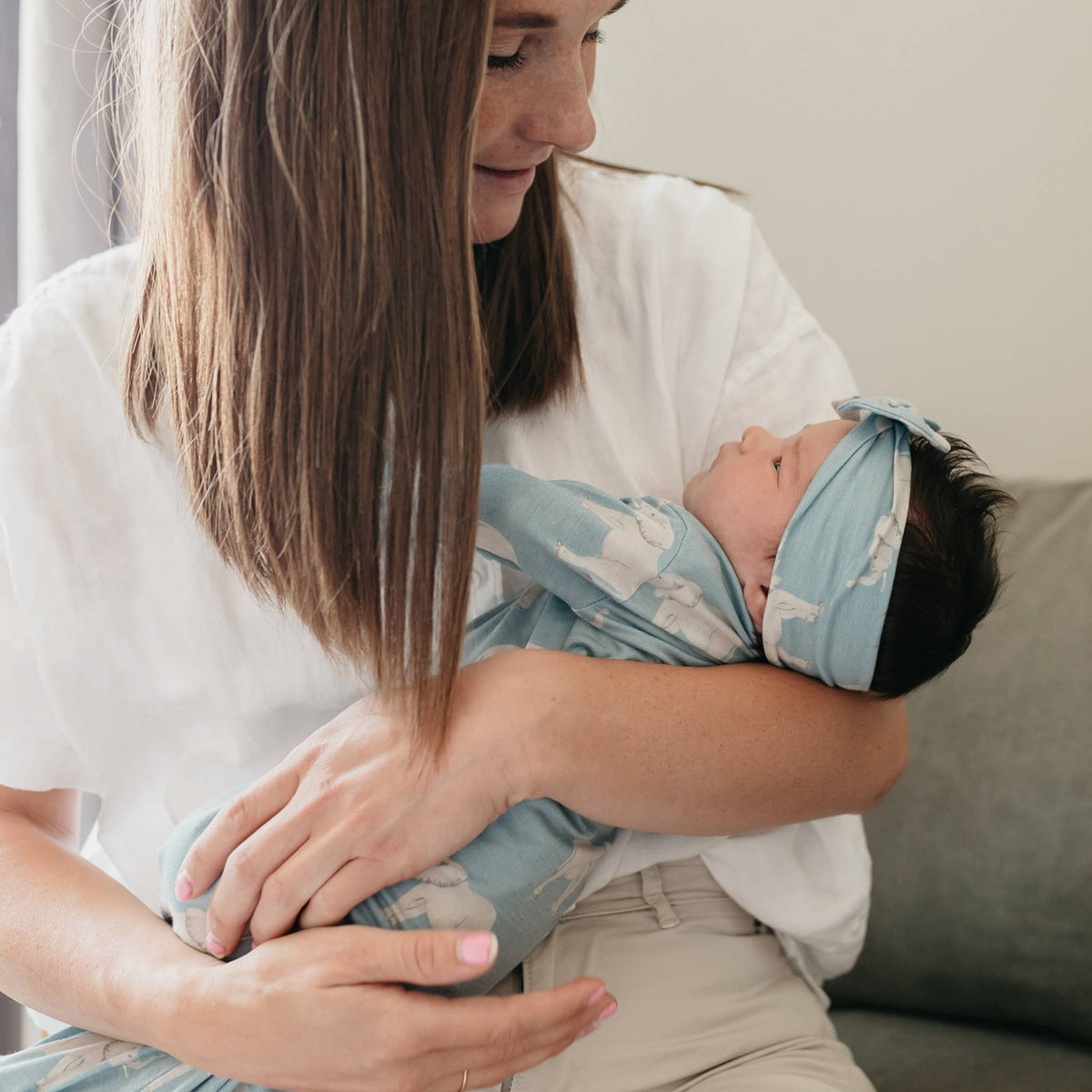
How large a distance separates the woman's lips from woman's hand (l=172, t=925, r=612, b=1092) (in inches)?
23.2

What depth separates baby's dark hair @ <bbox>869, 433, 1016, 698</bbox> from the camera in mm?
917

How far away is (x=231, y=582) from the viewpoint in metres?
1.02

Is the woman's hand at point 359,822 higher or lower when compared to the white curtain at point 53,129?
lower

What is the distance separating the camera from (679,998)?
0.98m

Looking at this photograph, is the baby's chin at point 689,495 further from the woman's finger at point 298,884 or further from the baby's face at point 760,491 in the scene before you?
the woman's finger at point 298,884

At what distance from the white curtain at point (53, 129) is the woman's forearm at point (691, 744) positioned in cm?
83

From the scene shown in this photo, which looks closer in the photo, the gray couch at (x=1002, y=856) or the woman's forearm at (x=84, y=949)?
the woman's forearm at (x=84, y=949)

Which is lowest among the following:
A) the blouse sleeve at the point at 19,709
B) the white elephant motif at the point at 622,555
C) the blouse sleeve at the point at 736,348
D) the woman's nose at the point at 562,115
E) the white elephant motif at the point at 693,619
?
the blouse sleeve at the point at 19,709

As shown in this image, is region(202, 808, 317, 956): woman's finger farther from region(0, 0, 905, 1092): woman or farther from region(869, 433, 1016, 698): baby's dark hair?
region(869, 433, 1016, 698): baby's dark hair

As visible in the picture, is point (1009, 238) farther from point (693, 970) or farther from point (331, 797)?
point (331, 797)

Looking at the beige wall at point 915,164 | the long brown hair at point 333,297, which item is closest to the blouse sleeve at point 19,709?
the long brown hair at point 333,297

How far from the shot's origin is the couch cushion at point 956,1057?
1.23m

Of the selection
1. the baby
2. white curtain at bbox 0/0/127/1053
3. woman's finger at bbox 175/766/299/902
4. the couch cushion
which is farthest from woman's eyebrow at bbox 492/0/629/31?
the couch cushion

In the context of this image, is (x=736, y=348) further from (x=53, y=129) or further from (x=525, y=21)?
(x=53, y=129)
